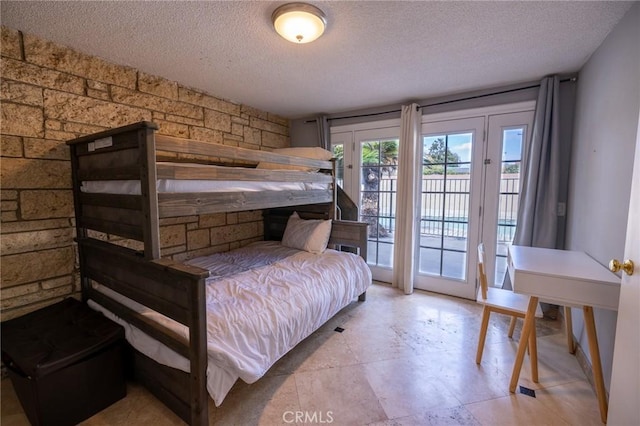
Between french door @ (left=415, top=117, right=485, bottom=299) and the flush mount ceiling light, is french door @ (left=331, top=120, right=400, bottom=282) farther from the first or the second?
the flush mount ceiling light

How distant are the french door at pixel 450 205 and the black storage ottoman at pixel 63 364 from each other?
9.67 ft

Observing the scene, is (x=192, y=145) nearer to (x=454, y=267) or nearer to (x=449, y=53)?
(x=449, y=53)

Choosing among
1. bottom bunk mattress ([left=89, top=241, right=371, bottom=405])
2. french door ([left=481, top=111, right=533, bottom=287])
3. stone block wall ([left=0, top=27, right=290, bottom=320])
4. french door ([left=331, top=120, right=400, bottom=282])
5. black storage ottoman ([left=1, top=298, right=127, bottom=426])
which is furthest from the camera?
french door ([left=331, top=120, right=400, bottom=282])

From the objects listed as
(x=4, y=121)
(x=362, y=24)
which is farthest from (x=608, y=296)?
(x=4, y=121)

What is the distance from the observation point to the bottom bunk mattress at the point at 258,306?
1.47 metres

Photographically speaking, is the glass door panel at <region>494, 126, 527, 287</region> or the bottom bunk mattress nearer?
the bottom bunk mattress

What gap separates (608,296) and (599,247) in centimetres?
56

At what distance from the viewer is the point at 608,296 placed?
1442 millimetres

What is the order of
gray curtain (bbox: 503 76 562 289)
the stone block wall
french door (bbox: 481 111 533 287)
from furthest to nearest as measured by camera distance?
french door (bbox: 481 111 533 287) → gray curtain (bbox: 503 76 562 289) → the stone block wall

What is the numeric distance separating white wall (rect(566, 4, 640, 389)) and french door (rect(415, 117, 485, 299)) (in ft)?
2.68

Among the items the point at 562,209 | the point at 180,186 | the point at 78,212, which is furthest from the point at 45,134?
the point at 562,209

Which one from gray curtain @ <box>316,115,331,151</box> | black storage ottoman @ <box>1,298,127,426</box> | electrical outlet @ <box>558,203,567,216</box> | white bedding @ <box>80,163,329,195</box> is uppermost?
gray curtain @ <box>316,115,331,151</box>

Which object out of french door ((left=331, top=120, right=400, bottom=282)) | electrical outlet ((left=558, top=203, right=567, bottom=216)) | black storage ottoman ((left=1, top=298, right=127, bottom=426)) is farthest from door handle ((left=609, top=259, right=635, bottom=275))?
black storage ottoman ((left=1, top=298, right=127, bottom=426))

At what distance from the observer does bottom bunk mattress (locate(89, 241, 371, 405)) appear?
4.81 feet
